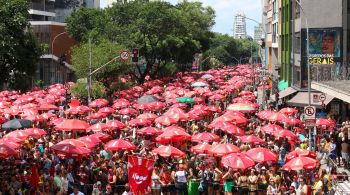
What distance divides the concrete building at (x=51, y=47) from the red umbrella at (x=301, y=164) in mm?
63202

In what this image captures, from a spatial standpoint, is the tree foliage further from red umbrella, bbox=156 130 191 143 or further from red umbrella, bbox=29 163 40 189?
red umbrella, bbox=29 163 40 189

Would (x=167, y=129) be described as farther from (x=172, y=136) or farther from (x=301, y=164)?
(x=301, y=164)

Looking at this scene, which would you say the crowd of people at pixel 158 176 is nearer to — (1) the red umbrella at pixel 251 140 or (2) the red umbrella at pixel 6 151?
(1) the red umbrella at pixel 251 140

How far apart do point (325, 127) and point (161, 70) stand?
Answer: 55.8 meters

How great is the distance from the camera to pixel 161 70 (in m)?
84.9

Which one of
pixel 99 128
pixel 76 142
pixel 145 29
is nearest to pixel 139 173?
pixel 76 142

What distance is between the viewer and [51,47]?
8450cm

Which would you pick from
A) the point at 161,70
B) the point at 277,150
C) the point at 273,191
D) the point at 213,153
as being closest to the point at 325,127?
the point at 277,150

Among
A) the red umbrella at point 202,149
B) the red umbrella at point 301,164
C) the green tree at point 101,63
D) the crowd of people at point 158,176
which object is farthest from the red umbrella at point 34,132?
the green tree at point 101,63

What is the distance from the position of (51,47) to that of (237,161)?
6801cm

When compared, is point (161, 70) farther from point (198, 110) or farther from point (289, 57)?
point (198, 110)

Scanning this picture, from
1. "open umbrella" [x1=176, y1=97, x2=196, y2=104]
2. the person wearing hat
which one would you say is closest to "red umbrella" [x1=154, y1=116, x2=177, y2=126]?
the person wearing hat

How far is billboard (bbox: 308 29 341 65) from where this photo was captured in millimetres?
42344

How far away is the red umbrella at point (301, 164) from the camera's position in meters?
19.2
